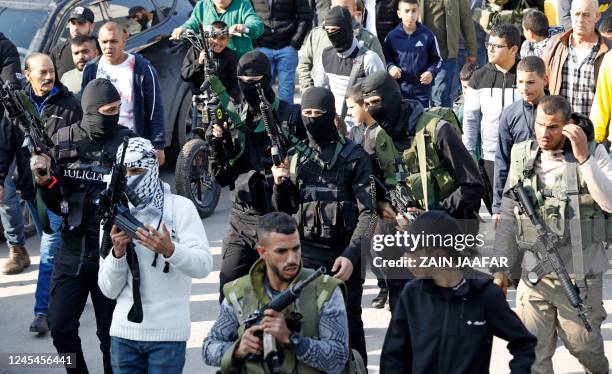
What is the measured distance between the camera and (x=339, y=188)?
6.70m

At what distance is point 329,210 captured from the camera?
6660 millimetres

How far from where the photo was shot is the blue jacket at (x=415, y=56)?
35.9 feet

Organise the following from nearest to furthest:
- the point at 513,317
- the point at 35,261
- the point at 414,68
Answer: the point at 513,317, the point at 35,261, the point at 414,68

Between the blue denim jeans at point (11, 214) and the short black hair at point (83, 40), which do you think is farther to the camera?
the short black hair at point (83, 40)

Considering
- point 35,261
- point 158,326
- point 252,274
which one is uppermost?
point 252,274

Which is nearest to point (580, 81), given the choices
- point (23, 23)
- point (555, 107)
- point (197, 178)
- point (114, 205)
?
point (555, 107)

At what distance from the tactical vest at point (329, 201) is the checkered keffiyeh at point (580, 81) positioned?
2801mm

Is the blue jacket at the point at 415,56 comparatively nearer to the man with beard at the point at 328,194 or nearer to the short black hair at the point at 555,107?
the man with beard at the point at 328,194

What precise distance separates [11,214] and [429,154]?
434cm

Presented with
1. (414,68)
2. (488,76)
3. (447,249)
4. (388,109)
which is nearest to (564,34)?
(488,76)

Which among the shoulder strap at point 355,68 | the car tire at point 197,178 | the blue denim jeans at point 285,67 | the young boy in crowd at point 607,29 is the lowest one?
the car tire at point 197,178

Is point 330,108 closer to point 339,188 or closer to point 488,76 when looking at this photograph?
point 339,188

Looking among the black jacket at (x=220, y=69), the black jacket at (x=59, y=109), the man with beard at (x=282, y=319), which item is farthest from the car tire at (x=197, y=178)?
the man with beard at (x=282, y=319)

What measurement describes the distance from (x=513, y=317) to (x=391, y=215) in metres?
2.01
